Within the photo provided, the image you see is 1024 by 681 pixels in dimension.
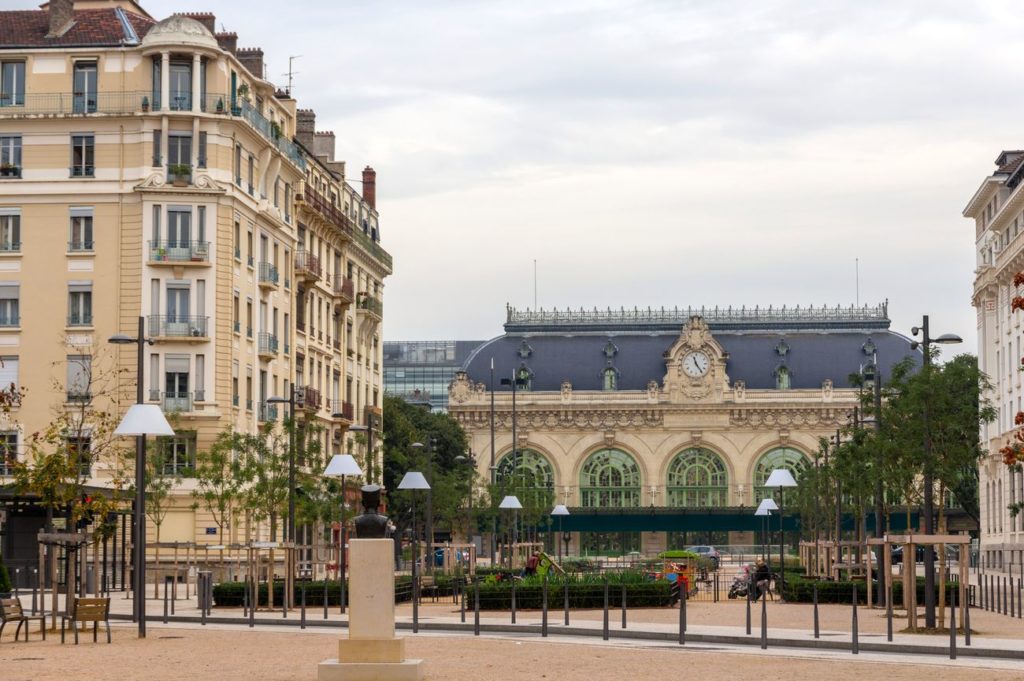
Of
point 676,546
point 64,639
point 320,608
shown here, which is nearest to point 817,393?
A: point 676,546

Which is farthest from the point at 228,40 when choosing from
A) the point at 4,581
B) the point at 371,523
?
the point at 371,523

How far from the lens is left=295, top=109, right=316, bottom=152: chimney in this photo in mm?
79750

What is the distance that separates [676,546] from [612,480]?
296 inches

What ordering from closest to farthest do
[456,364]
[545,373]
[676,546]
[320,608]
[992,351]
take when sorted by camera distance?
[320,608]
[992,351]
[676,546]
[545,373]
[456,364]

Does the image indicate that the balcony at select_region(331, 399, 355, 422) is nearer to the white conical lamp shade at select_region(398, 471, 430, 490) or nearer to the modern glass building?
the white conical lamp shade at select_region(398, 471, 430, 490)

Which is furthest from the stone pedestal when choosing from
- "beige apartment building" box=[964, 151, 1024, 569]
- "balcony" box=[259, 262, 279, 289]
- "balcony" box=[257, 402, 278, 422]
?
"beige apartment building" box=[964, 151, 1024, 569]

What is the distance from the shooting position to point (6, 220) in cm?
6047

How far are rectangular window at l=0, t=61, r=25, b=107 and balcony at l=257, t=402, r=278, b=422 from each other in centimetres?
1377

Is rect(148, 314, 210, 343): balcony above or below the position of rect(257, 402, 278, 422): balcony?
above

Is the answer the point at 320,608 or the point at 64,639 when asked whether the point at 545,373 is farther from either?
the point at 64,639

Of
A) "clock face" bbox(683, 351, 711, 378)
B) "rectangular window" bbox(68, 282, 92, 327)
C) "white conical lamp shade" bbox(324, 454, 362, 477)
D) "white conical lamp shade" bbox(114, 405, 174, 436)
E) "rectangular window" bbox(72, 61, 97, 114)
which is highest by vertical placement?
"rectangular window" bbox(72, 61, 97, 114)

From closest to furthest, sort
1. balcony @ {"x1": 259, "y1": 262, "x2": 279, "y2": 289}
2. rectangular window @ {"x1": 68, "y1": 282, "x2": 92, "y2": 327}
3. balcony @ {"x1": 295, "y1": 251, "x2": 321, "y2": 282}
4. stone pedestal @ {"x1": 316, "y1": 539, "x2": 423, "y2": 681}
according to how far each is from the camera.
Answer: stone pedestal @ {"x1": 316, "y1": 539, "x2": 423, "y2": 681} → rectangular window @ {"x1": 68, "y1": 282, "x2": 92, "y2": 327} → balcony @ {"x1": 259, "y1": 262, "x2": 279, "y2": 289} → balcony @ {"x1": 295, "y1": 251, "x2": 321, "y2": 282}

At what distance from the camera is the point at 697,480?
128750 millimetres

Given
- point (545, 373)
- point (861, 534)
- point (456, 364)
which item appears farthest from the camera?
point (456, 364)
